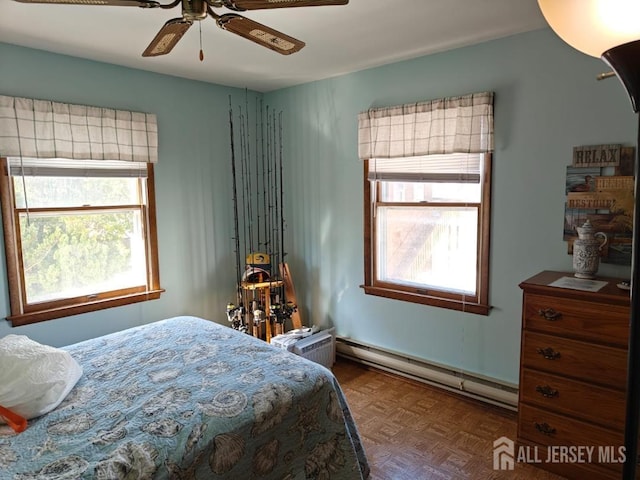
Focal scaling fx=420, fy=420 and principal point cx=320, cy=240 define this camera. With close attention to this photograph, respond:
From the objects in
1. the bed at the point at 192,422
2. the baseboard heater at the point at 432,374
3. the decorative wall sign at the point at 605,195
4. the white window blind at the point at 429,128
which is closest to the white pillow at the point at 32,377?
the bed at the point at 192,422

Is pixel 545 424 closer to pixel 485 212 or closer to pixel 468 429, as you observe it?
pixel 468 429

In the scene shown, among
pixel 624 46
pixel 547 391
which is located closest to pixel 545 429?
pixel 547 391

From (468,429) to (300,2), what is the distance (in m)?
2.51

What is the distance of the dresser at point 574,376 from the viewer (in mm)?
1989

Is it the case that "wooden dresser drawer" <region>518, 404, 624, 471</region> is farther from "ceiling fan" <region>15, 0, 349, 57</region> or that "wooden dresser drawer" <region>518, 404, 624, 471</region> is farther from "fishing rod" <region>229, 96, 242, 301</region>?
"fishing rod" <region>229, 96, 242, 301</region>

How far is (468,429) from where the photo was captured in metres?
2.60

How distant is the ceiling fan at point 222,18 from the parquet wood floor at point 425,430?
2199 mm

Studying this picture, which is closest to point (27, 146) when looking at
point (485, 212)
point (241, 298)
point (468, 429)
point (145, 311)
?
point (145, 311)

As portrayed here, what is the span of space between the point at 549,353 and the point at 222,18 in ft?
7.22

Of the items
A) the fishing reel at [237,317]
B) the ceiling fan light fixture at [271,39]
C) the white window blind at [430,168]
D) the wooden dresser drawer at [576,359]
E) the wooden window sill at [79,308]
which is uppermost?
the ceiling fan light fixture at [271,39]

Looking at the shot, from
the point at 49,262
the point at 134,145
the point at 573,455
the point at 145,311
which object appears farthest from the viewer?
the point at 145,311

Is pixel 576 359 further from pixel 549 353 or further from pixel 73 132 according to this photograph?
pixel 73 132

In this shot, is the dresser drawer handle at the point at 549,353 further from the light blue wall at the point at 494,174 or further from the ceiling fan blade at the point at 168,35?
the ceiling fan blade at the point at 168,35

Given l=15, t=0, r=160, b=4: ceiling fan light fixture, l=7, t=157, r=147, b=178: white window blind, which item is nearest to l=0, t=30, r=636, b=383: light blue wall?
l=7, t=157, r=147, b=178: white window blind
